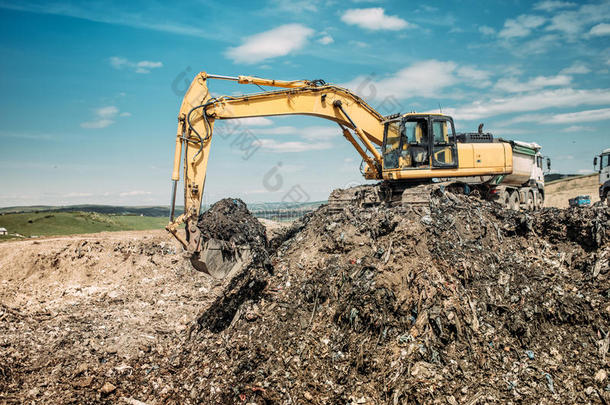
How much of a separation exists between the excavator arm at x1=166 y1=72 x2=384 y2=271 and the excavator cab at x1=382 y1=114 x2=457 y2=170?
0.55 meters

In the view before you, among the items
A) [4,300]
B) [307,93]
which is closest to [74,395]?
[4,300]

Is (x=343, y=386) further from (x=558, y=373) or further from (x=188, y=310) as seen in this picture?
(x=188, y=310)

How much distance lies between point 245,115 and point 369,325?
194 inches

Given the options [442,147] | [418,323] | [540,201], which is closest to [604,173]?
[540,201]

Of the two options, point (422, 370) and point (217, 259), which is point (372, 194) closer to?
point (217, 259)

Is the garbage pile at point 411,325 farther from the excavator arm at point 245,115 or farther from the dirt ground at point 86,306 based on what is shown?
the excavator arm at point 245,115

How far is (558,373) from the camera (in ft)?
16.6

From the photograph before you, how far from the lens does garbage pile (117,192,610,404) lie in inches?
195

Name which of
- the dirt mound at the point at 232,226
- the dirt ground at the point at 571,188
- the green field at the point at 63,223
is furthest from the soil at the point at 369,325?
the dirt ground at the point at 571,188

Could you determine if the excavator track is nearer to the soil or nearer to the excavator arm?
the excavator arm

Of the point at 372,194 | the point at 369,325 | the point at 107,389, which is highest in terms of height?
the point at 372,194

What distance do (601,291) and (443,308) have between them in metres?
2.88

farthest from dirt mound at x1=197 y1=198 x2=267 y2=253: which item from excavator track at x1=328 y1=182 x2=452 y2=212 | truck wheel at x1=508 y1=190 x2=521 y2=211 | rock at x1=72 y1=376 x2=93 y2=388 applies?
truck wheel at x1=508 y1=190 x2=521 y2=211

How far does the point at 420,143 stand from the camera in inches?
390
